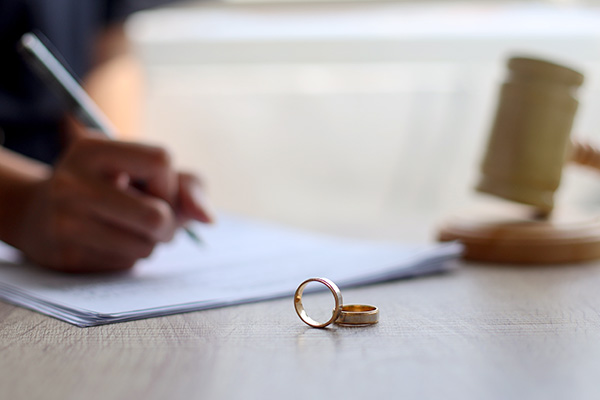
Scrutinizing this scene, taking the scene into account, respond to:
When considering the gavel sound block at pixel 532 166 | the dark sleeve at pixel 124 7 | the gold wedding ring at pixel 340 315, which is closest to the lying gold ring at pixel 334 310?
the gold wedding ring at pixel 340 315

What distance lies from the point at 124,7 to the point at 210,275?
1.06 m

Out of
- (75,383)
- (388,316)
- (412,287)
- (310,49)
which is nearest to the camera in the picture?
(75,383)

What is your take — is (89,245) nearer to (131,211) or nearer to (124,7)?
(131,211)

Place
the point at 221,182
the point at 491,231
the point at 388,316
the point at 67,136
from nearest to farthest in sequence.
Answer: the point at 388,316, the point at 491,231, the point at 67,136, the point at 221,182

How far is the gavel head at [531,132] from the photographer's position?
0.72 metres

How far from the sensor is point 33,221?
0.68m

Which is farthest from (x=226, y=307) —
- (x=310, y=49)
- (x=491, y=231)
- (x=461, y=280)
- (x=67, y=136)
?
(x=310, y=49)

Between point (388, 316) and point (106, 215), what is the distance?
30 cm

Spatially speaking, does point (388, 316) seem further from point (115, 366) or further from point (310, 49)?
point (310, 49)

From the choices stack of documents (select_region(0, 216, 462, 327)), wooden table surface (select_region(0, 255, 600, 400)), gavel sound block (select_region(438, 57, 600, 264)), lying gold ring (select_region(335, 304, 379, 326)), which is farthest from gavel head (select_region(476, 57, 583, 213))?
lying gold ring (select_region(335, 304, 379, 326))

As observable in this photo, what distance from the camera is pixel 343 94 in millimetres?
1793

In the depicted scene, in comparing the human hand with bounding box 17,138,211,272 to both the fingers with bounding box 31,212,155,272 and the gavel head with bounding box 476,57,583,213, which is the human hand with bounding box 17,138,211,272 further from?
the gavel head with bounding box 476,57,583,213

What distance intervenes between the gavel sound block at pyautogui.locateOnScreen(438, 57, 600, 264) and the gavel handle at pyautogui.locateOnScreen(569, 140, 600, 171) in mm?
39

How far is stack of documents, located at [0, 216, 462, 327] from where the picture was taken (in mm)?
494
